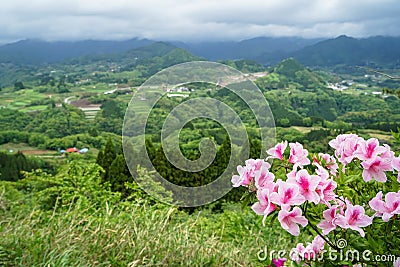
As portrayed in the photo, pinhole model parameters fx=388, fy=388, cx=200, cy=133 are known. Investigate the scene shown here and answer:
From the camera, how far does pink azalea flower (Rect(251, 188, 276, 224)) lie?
3.40ft

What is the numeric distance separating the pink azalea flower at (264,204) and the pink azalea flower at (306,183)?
74mm

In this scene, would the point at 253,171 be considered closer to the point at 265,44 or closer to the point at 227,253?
the point at 227,253

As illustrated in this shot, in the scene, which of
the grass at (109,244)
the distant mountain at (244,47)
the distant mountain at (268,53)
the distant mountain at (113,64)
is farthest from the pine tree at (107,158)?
the distant mountain at (244,47)

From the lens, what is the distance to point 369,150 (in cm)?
113

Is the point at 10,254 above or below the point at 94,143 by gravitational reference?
above

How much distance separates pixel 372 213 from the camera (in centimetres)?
115

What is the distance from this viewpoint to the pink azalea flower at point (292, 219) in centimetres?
102

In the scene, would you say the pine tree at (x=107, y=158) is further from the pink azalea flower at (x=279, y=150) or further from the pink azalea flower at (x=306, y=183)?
the pink azalea flower at (x=306, y=183)

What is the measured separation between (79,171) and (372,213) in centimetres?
586

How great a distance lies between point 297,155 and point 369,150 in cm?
21

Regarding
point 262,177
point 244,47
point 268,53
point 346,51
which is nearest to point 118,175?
point 262,177

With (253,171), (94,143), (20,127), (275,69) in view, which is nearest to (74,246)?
(253,171)

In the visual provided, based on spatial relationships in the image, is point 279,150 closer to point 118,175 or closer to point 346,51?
point 118,175

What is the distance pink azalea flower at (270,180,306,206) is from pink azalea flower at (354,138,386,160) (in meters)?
0.24
